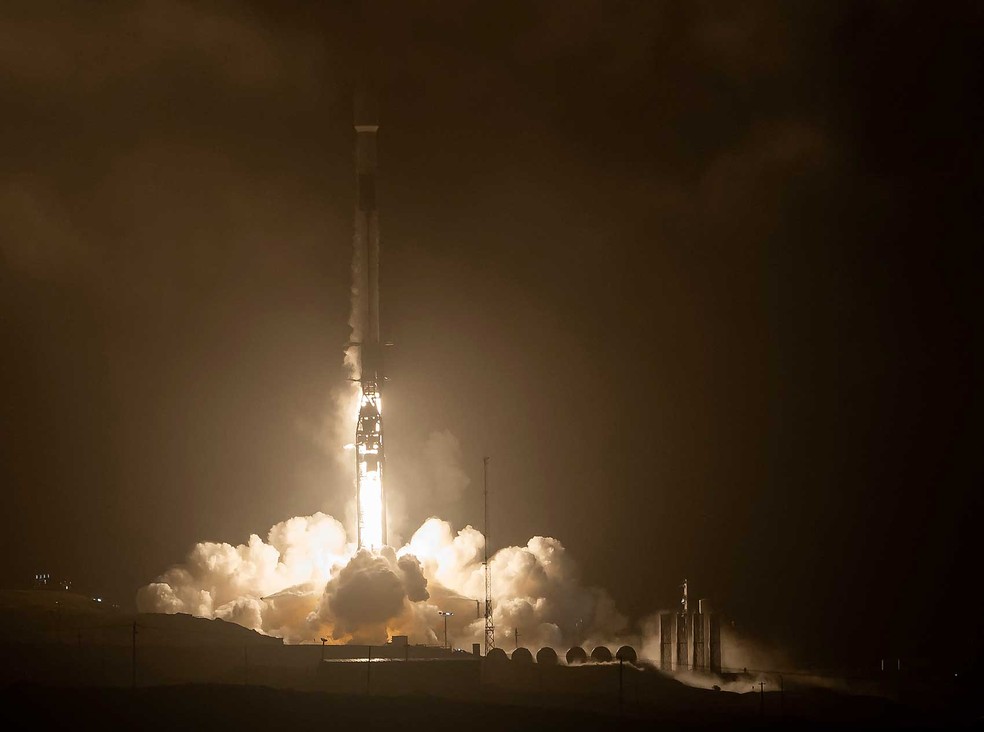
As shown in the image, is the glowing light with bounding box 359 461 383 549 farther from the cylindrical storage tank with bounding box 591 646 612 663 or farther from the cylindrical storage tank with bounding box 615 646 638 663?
the cylindrical storage tank with bounding box 615 646 638 663

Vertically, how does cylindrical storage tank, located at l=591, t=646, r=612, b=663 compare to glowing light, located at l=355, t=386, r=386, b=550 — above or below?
below

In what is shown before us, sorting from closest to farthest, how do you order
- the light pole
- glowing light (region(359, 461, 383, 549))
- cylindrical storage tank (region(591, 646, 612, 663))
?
cylindrical storage tank (region(591, 646, 612, 663)), the light pole, glowing light (region(359, 461, 383, 549))

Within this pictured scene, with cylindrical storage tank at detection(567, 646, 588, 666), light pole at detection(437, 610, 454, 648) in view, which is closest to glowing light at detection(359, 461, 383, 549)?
light pole at detection(437, 610, 454, 648)

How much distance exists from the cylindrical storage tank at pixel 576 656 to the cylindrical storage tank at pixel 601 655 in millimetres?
582

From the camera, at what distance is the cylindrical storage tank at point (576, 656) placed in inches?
4843

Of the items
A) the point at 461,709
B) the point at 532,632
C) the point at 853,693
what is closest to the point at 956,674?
the point at 853,693

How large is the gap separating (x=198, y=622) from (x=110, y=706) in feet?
89.2

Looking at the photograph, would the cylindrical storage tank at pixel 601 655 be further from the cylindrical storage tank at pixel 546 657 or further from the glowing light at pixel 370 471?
the glowing light at pixel 370 471

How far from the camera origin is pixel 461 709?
331ft

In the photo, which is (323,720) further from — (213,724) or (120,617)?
(120,617)

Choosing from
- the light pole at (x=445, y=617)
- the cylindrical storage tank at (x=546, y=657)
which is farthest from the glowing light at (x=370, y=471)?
Answer: the cylindrical storage tank at (x=546, y=657)

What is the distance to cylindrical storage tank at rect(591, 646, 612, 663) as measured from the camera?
4838 inches

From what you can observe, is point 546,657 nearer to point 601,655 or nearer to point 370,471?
point 601,655

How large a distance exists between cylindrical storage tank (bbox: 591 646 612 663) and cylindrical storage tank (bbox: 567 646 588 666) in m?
0.58
